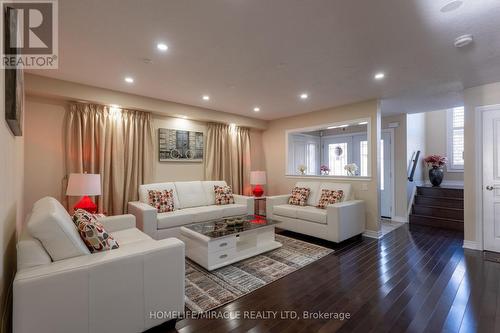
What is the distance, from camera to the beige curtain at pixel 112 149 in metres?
3.63

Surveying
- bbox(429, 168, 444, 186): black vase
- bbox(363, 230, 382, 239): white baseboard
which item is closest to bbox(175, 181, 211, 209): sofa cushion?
bbox(363, 230, 382, 239): white baseboard

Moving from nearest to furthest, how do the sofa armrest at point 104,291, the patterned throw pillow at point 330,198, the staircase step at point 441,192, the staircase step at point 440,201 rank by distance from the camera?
the sofa armrest at point 104,291
the patterned throw pillow at point 330,198
the staircase step at point 440,201
the staircase step at point 441,192

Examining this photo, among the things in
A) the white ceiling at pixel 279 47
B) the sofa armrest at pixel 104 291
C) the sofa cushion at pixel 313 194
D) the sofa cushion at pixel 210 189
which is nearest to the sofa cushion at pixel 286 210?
the sofa cushion at pixel 313 194

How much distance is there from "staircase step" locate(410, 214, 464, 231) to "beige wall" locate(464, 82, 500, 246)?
129cm

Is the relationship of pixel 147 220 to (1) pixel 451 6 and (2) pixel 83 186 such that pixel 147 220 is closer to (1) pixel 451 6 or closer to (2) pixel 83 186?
(2) pixel 83 186

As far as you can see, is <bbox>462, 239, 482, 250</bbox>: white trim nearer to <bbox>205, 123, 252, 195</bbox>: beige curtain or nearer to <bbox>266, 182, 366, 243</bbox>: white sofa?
<bbox>266, 182, 366, 243</bbox>: white sofa

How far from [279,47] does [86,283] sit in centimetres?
263

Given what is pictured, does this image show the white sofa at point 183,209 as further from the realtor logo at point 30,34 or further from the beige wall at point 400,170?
the beige wall at point 400,170

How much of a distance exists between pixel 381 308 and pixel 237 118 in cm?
457

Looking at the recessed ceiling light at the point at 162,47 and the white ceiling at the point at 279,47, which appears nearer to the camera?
the white ceiling at the point at 279,47

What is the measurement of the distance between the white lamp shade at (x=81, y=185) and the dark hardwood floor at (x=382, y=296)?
7.08 feet

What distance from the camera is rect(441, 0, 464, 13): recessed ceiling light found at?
175 centimetres

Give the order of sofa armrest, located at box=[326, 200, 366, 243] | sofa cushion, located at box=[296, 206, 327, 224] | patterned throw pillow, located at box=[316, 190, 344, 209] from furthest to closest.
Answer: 1. patterned throw pillow, located at box=[316, 190, 344, 209]
2. sofa cushion, located at box=[296, 206, 327, 224]
3. sofa armrest, located at box=[326, 200, 366, 243]

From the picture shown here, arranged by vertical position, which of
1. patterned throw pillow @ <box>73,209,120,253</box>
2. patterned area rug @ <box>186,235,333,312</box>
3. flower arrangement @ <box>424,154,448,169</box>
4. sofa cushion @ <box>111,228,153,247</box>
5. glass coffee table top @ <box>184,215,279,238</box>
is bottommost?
patterned area rug @ <box>186,235,333,312</box>
